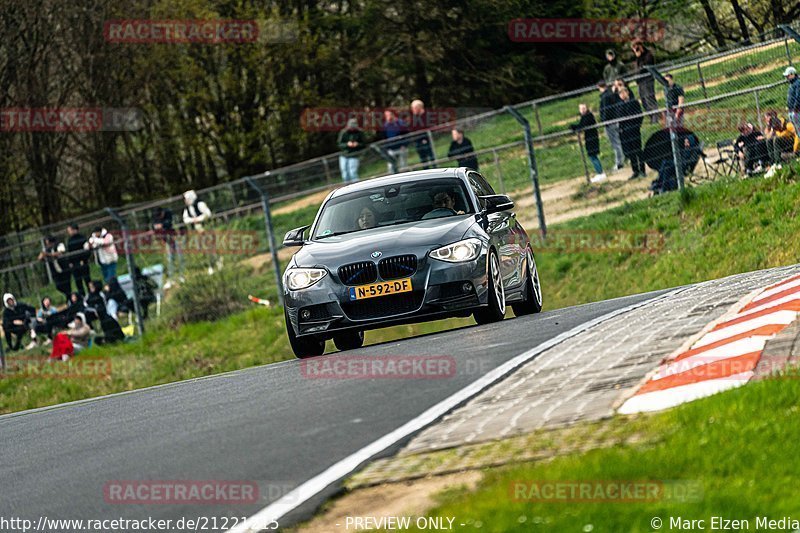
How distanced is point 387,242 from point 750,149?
32.6 feet

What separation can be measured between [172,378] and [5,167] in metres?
22.9

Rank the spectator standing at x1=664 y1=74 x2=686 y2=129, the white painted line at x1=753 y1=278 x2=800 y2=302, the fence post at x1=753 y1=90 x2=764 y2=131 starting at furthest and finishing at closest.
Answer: the spectator standing at x1=664 y1=74 x2=686 y2=129, the fence post at x1=753 y1=90 x2=764 y2=131, the white painted line at x1=753 y1=278 x2=800 y2=302

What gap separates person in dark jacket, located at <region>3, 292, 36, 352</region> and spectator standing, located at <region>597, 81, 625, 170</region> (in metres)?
11.2

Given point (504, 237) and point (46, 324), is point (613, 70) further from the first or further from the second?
point (504, 237)

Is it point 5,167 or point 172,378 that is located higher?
point 5,167

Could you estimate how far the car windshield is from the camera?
14.9 meters

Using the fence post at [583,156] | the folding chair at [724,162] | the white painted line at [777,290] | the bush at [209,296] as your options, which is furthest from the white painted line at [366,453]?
the bush at [209,296]

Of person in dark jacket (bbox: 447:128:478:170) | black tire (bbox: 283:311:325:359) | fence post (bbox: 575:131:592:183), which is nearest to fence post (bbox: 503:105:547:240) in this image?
fence post (bbox: 575:131:592:183)

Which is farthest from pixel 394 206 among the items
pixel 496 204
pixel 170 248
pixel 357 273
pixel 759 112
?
pixel 170 248

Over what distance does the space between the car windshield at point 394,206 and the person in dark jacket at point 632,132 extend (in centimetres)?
874

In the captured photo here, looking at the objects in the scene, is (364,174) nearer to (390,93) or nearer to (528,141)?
(528,141)

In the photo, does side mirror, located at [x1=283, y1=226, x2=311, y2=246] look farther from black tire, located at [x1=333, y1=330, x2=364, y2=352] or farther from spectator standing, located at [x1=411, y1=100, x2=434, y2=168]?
spectator standing, located at [x1=411, y1=100, x2=434, y2=168]

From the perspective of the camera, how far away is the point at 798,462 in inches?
228

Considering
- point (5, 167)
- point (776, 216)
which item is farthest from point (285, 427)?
point (5, 167)
